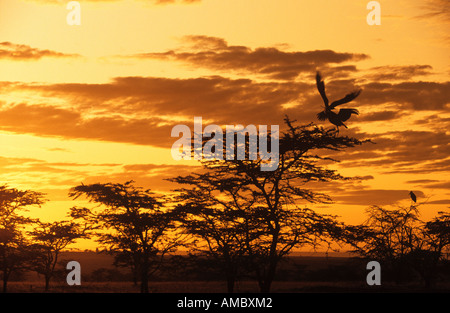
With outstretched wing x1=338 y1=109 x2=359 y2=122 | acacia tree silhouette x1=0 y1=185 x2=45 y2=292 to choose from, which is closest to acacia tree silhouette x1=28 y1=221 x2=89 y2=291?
acacia tree silhouette x1=0 y1=185 x2=45 y2=292

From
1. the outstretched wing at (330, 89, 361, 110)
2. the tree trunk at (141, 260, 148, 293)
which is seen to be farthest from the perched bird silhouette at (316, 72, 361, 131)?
the tree trunk at (141, 260, 148, 293)

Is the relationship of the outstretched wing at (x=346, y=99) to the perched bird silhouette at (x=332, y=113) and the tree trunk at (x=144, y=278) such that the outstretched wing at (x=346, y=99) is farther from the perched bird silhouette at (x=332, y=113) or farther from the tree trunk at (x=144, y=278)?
the tree trunk at (x=144, y=278)

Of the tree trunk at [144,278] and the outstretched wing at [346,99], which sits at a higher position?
the outstretched wing at [346,99]

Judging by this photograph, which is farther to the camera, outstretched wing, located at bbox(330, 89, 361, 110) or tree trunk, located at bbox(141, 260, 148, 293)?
tree trunk, located at bbox(141, 260, 148, 293)

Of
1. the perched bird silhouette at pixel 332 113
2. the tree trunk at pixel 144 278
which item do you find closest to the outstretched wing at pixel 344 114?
the perched bird silhouette at pixel 332 113

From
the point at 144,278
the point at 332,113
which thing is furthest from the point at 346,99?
the point at 144,278

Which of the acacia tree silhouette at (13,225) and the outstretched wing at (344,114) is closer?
the outstretched wing at (344,114)

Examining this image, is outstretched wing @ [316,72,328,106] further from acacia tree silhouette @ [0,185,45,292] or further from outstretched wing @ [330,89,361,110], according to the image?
acacia tree silhouette @ [0,185,45,292]

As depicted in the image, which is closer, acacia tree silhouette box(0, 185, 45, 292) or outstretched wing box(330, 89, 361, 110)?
outstretched wing box(330, 89, 361, 110)

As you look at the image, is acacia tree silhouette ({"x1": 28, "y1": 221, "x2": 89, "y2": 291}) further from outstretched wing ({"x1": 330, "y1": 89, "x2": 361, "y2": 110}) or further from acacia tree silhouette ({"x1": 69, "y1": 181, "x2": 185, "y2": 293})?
outstretched wing ({"x1": 330, "y1": 89, "x2": 361, "y2": 110})

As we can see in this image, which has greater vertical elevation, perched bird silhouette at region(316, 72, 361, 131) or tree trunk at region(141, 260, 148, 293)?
perched bird silhouette at region(316, 72, 361, 131)
